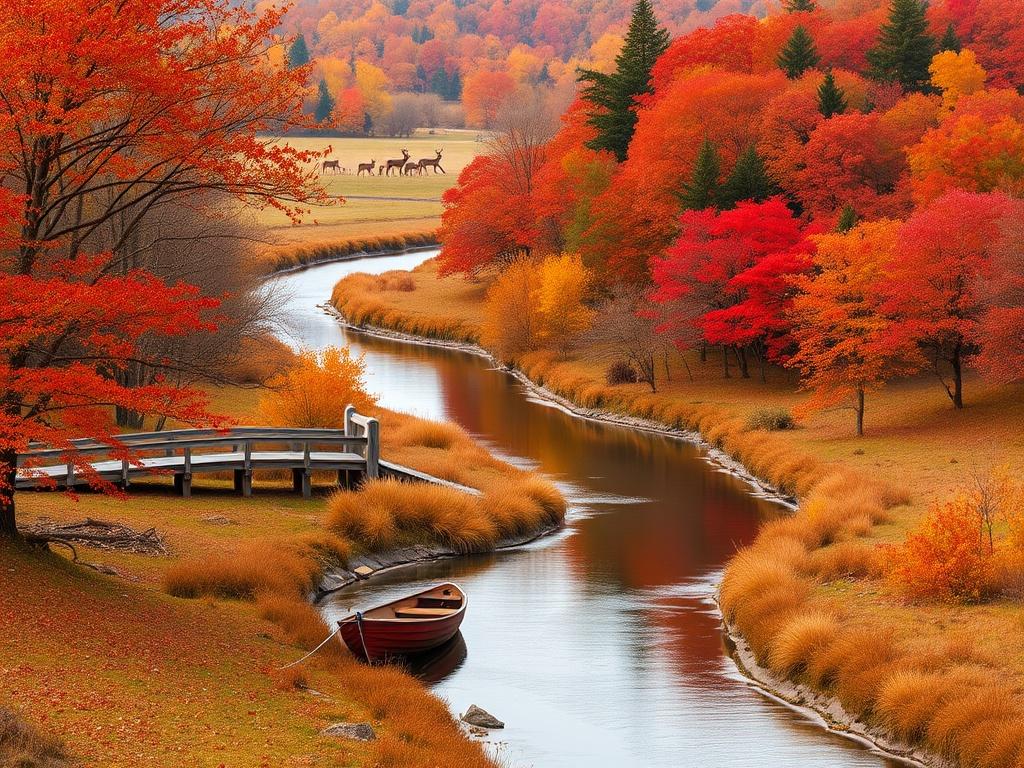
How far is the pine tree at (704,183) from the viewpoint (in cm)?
6488

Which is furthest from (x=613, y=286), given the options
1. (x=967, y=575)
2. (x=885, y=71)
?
(x=967, y=575)

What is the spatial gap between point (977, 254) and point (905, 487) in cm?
1247

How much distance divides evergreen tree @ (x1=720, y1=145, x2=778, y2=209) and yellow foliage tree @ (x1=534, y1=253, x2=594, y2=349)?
9716mm

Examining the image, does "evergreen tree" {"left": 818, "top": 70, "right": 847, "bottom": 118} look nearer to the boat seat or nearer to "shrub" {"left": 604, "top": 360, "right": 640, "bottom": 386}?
"shrub" {"left": 604, "top": 360, "right": 640, "bottom": 386}

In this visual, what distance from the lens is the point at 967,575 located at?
27.7m

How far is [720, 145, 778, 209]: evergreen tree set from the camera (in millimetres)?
64188

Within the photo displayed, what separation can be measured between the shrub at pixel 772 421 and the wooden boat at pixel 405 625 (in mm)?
26230

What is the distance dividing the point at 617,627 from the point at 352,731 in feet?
36.5

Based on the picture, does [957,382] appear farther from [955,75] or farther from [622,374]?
[955,75]

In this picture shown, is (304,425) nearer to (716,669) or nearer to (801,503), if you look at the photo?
(801,503)

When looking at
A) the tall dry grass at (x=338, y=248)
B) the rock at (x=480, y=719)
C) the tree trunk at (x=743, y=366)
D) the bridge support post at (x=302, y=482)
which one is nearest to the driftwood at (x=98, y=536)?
the bridge support post at (x=302, y=482)

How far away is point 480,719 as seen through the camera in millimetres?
23641

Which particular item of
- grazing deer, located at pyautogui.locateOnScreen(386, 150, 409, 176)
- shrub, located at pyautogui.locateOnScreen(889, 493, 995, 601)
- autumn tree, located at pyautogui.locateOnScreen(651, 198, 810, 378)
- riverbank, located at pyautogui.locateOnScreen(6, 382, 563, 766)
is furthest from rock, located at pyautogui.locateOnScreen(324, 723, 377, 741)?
grazing deer, located at pyautogui.locateOnScreen(386, 150, 409, 176)

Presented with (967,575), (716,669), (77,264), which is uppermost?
(77,264)
